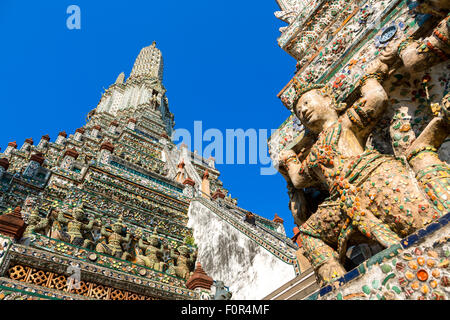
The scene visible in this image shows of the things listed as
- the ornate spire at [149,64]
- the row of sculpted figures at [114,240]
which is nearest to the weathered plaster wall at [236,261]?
the row of sculpted figures at [114,240]

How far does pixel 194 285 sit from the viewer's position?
622 centimetres

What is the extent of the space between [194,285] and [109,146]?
745 cm

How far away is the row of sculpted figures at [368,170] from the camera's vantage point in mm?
1915

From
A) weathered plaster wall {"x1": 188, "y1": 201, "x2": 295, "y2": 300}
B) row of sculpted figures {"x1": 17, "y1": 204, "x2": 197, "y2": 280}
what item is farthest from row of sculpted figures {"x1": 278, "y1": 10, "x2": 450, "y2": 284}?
row of sculpted figures {"x1": 17, "y1": 204, "x2": 197, "y2": 280}

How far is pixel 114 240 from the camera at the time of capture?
23.2ft

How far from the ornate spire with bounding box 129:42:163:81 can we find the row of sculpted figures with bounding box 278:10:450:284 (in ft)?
113

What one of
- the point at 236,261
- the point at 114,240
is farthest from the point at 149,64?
the point at 236,261

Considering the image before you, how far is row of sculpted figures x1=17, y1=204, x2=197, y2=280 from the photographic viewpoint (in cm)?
640

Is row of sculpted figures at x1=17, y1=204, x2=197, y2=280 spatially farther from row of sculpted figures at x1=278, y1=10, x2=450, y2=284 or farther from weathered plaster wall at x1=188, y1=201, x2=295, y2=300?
row of sculpted figures at x1=278, y1=10, x2=450, y2=284

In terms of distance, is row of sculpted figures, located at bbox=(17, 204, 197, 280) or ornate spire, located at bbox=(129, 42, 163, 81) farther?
ornate spire, located at bbox=(129, 42, 163, 81)

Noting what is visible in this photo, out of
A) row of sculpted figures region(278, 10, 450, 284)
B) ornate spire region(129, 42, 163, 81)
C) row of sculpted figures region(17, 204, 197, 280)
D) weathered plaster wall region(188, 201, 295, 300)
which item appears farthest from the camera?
ornate spire region(129, 42, 163, 81)

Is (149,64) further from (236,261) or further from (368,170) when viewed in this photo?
(368,170)

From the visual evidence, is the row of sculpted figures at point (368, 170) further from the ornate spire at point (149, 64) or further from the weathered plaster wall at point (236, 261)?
the ornate spire at point (149, 64)

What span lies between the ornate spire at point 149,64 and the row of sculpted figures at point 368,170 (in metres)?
34.5
